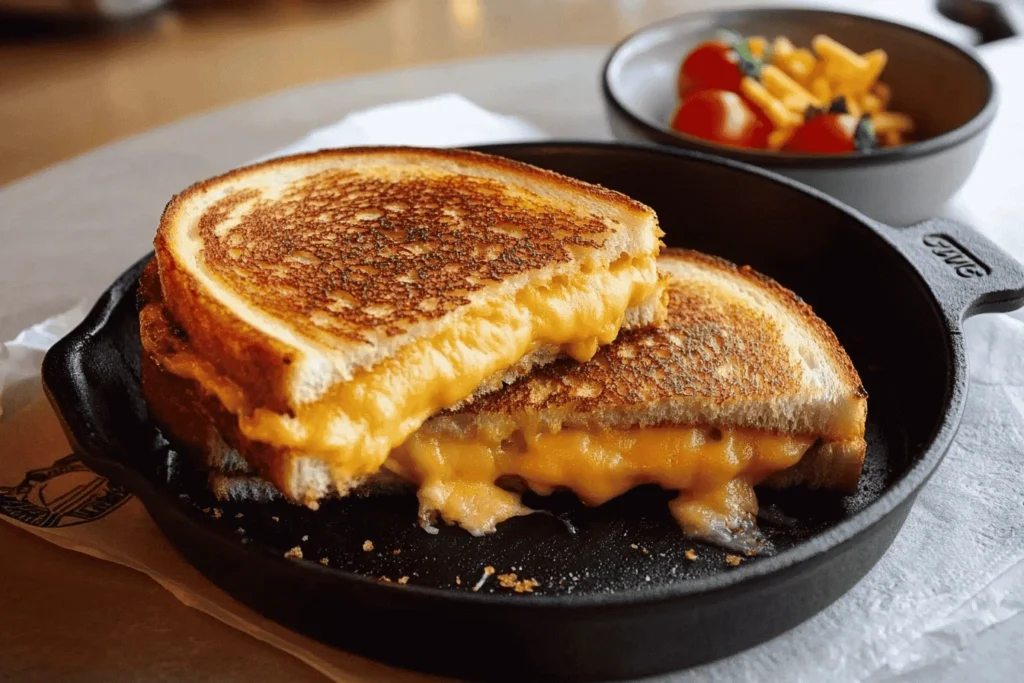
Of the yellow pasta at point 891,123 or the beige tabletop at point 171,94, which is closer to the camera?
the beige tabletop at point 171,94

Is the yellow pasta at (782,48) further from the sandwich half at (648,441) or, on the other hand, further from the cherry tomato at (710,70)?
the sandwich half at (648,441)

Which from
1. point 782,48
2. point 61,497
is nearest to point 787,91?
point 782,48

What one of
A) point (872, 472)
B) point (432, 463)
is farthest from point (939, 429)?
point (432, 463)

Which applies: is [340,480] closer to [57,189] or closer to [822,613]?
[822,613]

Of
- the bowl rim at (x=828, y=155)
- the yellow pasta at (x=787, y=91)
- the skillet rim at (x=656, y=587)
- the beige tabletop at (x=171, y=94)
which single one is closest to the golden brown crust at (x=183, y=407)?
the skillet rim at (x=656, y=587)

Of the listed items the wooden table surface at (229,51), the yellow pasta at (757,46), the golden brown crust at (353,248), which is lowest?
the wooden table surface at (229,51)

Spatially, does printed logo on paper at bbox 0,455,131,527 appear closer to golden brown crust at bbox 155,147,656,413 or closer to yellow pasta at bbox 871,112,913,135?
golden brown crust at bbox 155,147,656,413
